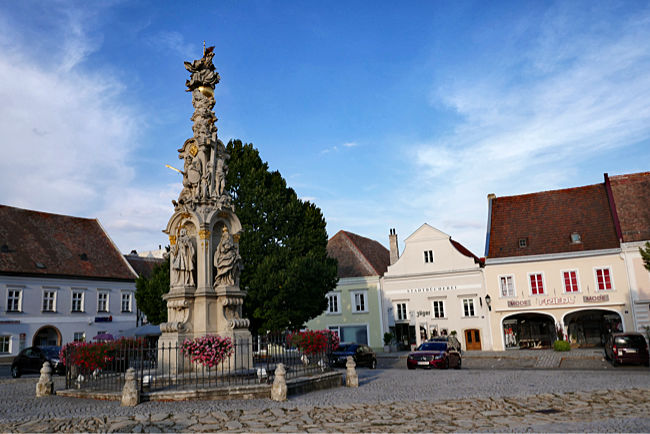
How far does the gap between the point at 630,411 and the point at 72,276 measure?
36233mm

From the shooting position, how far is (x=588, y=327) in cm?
3522

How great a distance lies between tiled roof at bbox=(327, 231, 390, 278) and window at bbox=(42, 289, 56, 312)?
20474mm

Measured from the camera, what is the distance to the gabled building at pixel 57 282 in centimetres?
3397

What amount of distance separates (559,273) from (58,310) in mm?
33846

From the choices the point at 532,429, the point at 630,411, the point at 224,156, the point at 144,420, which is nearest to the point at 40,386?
the point at 144,420

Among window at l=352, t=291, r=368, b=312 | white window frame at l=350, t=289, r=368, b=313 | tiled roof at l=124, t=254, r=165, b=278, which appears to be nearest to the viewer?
white window frame at l=350, t=289, r=368, b=313

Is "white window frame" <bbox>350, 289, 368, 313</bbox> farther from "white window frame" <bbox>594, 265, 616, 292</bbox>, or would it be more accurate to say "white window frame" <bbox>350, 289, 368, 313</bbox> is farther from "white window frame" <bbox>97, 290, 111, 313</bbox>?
"white window frame" <bbox>97, 290, 111, 313</bbox>

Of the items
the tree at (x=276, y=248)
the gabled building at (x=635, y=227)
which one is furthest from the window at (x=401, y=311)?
the gabled building at (x=635, y=227)

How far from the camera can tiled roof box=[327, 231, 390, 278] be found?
4162 cm

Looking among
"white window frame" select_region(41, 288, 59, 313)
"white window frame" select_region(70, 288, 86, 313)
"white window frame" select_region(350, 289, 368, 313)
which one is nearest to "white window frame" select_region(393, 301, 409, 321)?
"white window frame" select_region(350, 289, 368, 313)

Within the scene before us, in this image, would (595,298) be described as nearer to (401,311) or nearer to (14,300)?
(401,311)

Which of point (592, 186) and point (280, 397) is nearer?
point (280, 397)

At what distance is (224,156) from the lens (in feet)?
55.5

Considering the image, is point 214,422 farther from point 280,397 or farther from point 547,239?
point 547,239
